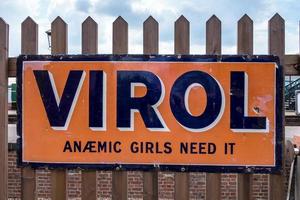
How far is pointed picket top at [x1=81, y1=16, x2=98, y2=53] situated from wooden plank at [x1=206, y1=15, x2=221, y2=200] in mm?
715

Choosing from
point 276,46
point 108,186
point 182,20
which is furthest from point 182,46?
point 108,186

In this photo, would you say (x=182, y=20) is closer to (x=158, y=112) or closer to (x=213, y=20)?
(x=213, y=20)

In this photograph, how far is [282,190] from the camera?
316cm

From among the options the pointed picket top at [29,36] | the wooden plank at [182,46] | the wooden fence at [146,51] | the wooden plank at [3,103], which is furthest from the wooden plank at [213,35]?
the wooden plank at [3,103]

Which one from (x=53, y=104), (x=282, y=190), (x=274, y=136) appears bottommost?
(x=282, y=190)

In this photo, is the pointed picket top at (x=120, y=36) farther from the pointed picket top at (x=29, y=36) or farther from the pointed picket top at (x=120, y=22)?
the pointed picket top at (x=29, y=36)

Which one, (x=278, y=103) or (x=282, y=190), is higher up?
(x=278, y=103)

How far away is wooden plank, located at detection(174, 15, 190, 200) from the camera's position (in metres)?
3.12

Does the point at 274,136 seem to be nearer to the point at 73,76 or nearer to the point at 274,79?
the point at 274,79

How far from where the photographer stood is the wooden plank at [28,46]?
10.6 ft

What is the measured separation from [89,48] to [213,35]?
2.59 ft

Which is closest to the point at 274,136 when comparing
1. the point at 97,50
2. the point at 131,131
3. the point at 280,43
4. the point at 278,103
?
the point at 278,103

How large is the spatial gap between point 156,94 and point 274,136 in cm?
77

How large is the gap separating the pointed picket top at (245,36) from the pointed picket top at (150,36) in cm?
52
